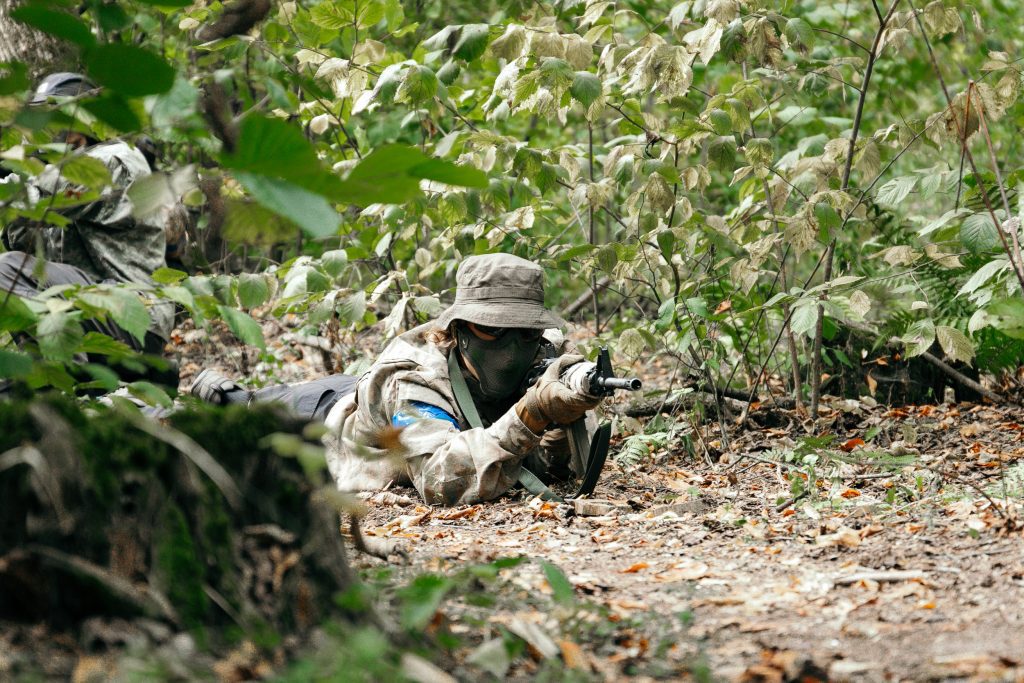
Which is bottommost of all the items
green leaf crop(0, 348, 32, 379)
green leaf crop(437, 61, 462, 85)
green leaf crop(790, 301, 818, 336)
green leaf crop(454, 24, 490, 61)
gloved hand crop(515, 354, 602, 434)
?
gloved hand crop(515, 354, 602, 434)

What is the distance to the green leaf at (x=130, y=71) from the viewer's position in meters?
1.57

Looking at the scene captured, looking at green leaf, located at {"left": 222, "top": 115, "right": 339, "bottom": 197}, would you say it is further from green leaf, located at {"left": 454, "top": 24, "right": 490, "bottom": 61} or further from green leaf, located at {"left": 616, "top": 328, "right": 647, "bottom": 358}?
green leaf, located at {"left": 616, "top": 328, "right": 647, "bottom": 358}

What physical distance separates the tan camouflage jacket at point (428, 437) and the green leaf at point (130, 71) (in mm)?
2257

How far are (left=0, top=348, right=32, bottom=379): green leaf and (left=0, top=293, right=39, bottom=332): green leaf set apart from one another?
7.1 inches

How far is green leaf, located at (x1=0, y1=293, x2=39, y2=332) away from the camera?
2104 millimetres

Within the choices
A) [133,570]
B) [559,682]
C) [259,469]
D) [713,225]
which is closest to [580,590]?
[559,682]

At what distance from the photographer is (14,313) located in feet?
6.92

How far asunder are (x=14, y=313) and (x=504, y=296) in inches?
89.9

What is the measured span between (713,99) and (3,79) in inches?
135

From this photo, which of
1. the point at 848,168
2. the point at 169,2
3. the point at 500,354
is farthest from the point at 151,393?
the point at 848,168

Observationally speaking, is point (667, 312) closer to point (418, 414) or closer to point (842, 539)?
point (418, 414)

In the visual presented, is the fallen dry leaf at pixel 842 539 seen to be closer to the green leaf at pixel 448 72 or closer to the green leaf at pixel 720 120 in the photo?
the green leaf at pixel 720 120

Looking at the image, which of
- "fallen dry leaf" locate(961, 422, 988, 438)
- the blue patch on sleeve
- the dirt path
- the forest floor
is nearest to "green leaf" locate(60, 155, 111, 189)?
the forest floor

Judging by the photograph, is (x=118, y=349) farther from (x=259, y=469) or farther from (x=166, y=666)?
(x=166, y=666)
